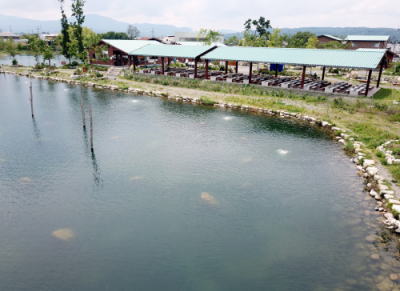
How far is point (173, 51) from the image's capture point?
169 ft

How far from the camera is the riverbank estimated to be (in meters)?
20.3

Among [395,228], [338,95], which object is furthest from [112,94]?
[395,228]

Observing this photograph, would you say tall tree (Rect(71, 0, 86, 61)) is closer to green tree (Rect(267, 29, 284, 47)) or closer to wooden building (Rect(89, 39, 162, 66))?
wooden building (Rect(89, 39, 162, 66))

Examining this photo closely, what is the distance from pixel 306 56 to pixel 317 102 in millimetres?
7444

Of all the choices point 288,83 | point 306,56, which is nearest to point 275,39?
point 288,83

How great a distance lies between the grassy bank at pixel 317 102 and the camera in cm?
2781

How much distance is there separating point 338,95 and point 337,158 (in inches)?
666

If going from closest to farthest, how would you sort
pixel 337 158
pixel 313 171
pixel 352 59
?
pixel 313 171 < pixel 337 158 < pixel 352 59

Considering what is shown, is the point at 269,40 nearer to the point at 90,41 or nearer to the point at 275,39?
the point at 275,39

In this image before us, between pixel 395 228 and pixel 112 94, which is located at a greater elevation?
pixel 112 94

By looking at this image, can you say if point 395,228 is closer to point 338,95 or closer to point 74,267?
point 74,267

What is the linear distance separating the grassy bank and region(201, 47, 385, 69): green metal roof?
379 cm

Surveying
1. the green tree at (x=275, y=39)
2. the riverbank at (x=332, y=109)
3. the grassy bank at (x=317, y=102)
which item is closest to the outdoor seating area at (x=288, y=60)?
the grassy bank at (x=317, y=102)

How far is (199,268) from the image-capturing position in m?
13.3
